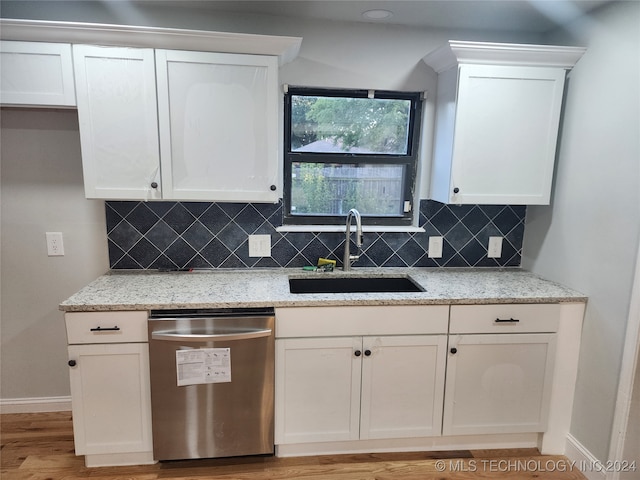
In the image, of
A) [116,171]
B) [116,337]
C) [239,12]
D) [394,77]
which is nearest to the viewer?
[116,337]

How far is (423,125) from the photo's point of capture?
7.75 feet

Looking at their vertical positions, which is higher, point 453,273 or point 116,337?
point 453,273

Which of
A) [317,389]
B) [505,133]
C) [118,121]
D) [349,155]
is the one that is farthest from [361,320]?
[118,121]

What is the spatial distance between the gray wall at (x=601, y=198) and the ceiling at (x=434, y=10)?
16cm

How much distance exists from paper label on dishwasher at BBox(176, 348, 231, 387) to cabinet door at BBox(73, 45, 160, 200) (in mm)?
807

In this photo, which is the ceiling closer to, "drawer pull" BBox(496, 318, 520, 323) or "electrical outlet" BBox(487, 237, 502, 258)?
"electrical outlet" BBox(487, 237, 502, 258)

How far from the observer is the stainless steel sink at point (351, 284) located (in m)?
2.30

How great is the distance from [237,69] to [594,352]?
2230 millimetres

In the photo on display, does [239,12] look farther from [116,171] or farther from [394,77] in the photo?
[116,171]

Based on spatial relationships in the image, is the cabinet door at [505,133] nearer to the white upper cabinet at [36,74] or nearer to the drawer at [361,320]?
the drawer at [361,320]

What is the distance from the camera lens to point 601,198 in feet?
6.16

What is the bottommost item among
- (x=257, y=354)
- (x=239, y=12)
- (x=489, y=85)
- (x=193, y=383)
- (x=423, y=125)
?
(x=193, y=383)

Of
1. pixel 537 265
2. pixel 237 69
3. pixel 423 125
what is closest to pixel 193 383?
pixel 237 69

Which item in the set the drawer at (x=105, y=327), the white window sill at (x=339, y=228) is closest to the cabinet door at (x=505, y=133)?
the white window sill at (x=339, y=228)
